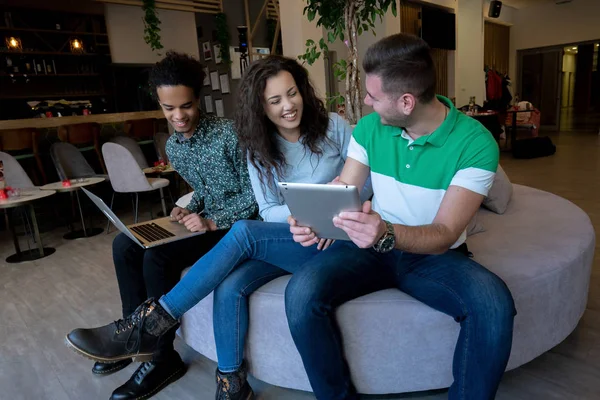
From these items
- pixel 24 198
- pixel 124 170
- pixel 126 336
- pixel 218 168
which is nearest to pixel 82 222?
pixel 124 170

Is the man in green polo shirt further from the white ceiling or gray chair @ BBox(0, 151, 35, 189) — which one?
the white ceiling

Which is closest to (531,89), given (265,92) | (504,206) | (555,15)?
(555,15)

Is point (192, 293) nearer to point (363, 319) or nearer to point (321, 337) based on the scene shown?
point (321, 337)

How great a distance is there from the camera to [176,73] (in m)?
1.75

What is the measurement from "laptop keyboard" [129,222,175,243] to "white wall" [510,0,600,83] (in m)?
11.5

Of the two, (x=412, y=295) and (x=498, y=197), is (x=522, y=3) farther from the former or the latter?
(x=412, y=295)

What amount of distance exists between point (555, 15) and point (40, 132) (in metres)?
11.2

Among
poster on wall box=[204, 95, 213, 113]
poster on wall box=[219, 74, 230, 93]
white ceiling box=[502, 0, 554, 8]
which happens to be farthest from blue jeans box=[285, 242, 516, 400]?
white ceiling box=[502, 0, 554, 8]

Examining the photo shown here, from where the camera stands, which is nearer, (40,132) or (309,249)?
(309,249)

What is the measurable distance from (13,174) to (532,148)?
6996 millimetres

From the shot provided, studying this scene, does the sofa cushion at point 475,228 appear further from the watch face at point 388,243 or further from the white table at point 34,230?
the white table at point 34,230

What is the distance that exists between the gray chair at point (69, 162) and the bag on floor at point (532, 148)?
601 cm

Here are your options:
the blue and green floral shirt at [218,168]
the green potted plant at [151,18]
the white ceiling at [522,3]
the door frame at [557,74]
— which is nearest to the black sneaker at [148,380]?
the blue and green floral shirt at [218,168]

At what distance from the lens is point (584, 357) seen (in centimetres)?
167
